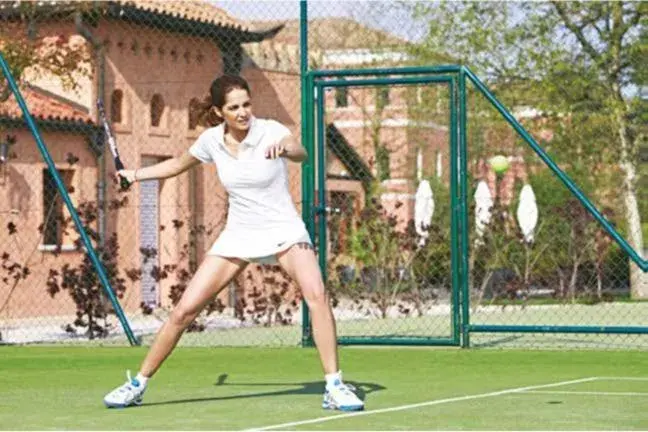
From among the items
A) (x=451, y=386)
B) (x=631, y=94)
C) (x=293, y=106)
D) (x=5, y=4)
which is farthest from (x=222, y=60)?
(x=451, y=386)

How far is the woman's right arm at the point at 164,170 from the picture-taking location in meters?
11.0

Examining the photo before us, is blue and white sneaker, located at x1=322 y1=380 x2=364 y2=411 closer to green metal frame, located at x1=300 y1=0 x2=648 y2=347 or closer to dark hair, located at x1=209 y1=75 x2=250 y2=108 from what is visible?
dark hair, located at x1=209 y1=75 x2=250 y2=108

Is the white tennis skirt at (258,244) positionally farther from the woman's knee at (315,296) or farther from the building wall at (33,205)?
the building wall at (33,205)

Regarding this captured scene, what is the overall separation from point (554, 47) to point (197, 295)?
69.5 feet

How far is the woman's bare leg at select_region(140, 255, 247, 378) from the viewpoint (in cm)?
1077

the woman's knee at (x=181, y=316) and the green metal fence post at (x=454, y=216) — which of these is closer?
the woman's knee at (x=181, y=316)

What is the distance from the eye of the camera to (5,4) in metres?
27.0

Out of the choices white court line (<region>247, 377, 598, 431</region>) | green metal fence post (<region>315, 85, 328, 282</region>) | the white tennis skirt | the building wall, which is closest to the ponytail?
the white tennis skirt

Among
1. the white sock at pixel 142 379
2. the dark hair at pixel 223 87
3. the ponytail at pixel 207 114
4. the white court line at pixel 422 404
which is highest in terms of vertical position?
the dark hair at pixel 223 87

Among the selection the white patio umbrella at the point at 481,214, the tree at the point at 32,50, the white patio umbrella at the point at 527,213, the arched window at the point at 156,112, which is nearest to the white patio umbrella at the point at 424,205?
the white patio umbrella at the point at 481,214

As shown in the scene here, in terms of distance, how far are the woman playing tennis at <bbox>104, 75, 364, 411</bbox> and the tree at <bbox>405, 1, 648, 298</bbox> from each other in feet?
62.4

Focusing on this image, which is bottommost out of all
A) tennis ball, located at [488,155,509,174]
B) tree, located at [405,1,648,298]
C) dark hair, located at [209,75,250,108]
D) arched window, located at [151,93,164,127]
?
dark hair, located at [209,75,250,108]

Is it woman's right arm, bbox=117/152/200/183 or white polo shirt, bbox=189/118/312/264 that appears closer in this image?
white polo shirt, bbox=189/118/312/264

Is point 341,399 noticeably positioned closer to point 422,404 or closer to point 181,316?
point 422,404
